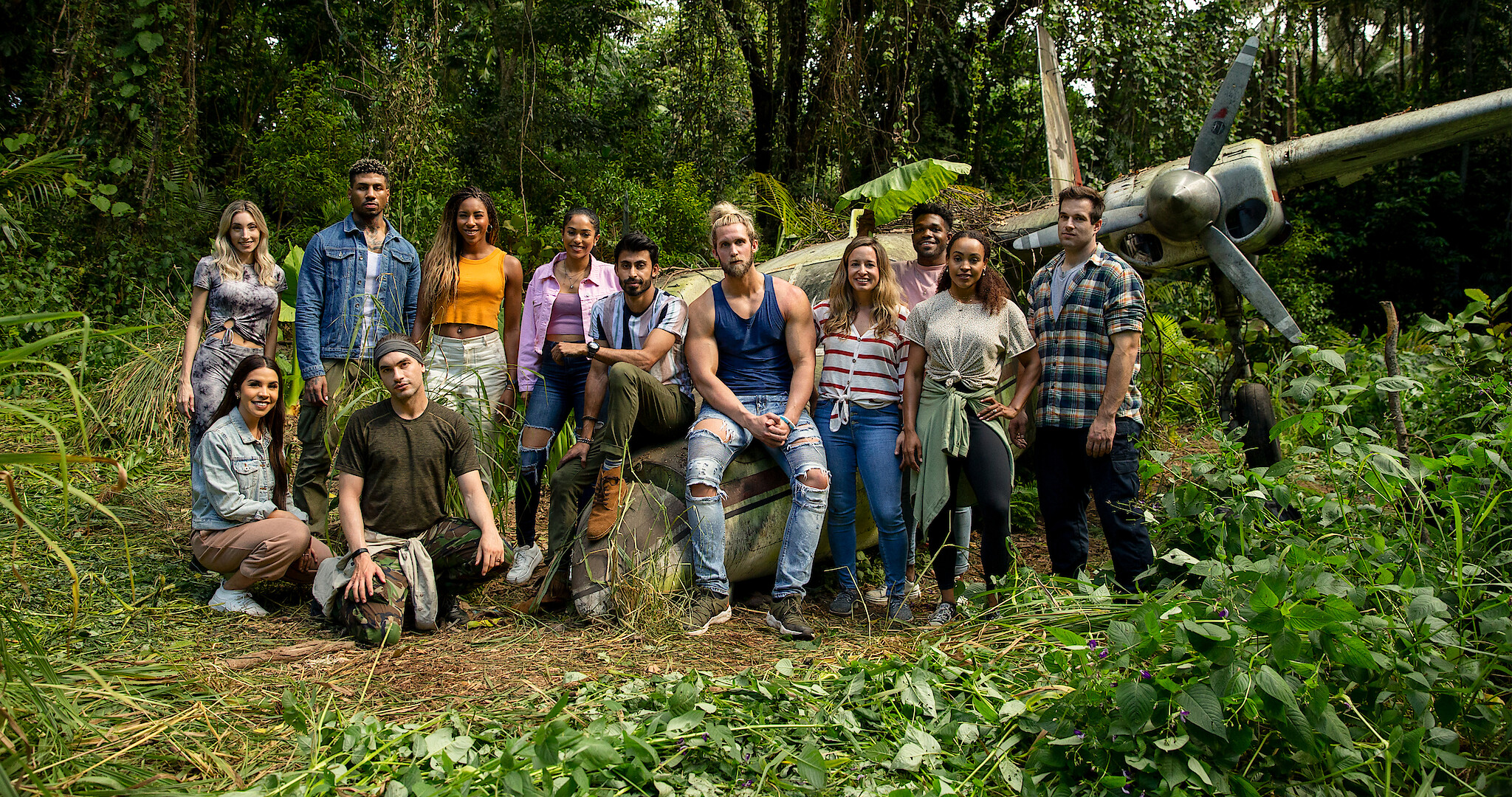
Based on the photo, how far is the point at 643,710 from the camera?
311cm

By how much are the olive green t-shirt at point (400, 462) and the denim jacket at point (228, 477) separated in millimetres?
494

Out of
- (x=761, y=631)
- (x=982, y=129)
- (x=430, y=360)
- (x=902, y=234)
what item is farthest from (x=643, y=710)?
(x=982, y=129)

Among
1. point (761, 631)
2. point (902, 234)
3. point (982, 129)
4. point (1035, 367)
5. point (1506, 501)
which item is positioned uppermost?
point (982, 129)

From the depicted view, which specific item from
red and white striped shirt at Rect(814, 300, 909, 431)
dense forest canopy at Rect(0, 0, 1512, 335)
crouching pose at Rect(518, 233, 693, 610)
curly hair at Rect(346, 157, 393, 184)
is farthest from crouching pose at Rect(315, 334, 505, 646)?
dense forest canopy at Rect(0, 0, 1512, 335)

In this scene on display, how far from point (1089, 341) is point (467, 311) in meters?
2.92

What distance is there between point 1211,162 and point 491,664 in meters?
5.63

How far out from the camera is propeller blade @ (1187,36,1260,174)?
658 cm

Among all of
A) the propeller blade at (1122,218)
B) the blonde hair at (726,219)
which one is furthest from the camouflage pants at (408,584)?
the propeller blade at (1122,218)

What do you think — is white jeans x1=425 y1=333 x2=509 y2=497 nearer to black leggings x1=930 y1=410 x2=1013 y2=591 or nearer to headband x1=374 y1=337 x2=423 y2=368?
headband x1=374 y1=337 x2=423 y2=368

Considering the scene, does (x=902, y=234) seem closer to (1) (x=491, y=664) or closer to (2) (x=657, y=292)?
(2) (x=657, y=292)

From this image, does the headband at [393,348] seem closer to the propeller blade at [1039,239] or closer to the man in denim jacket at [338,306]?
the man in denim jacket at [338,306]

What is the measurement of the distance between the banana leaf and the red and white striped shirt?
10.5 ft

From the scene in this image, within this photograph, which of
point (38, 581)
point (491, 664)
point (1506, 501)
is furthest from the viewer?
point (38, 581)

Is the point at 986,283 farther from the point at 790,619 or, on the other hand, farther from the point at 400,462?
the point at 400,462
